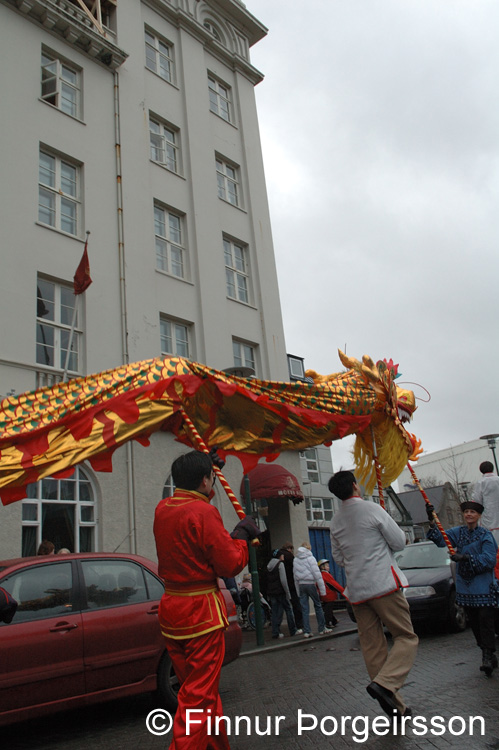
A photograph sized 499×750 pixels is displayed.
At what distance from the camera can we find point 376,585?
4.94 metres

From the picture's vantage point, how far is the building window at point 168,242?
17438mm

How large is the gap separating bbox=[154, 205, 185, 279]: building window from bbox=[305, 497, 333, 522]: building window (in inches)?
545

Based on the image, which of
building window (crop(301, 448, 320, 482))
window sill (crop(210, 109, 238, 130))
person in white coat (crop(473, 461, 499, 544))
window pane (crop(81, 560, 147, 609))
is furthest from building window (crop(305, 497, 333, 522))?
window pane (crop(81, 560, 147, 609))

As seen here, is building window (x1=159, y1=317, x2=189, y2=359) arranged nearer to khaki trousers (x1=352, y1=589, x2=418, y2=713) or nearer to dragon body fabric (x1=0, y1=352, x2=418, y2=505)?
dragon body fabric (x1=0, y1=352, x2=418, y2=505)

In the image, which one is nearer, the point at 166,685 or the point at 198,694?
the point at 198,694

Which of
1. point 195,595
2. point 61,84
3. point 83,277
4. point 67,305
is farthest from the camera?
point 61,84

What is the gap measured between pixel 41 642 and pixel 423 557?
8171mm

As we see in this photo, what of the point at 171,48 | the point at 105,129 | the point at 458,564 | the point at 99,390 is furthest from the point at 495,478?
the point at 171,48

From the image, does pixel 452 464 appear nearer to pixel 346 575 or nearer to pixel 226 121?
pixel 226 121

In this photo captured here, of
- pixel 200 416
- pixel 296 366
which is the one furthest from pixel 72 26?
pixel 296 366

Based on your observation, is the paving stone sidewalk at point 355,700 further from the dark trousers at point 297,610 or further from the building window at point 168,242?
the building window at point 168,242

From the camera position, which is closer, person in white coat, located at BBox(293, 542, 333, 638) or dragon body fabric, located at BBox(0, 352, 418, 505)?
dragon body fabric, located at BBox(0, 352, 418, 505)

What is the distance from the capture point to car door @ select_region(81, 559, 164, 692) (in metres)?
5.79

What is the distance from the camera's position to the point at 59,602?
5875 millimetres
